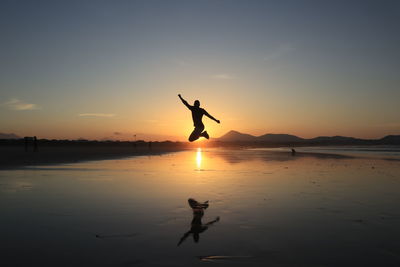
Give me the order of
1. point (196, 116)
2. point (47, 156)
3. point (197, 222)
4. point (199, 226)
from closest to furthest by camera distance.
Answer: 1. point (199, 226)
2. point (197, 222)
3. point (196, 116)
4. point (47, 156)

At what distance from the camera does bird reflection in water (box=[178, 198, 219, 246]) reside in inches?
260

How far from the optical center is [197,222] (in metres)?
7.68

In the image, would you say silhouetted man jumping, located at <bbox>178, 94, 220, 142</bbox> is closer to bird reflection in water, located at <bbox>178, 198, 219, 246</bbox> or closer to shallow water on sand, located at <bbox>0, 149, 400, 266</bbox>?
shallow water on sand, located at <bbox>0, 149, 400, 266</bbox>

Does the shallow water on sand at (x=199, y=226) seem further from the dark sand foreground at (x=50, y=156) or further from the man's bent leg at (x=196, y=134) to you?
the dark sand foreground at (x=50, y=156)

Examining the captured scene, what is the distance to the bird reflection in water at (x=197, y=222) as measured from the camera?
6.61 metres

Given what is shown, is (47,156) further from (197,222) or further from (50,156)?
(197,222)

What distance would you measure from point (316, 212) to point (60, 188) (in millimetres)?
8737

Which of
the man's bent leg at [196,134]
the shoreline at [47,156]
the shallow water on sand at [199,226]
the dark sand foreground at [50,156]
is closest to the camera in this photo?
the shallow water on sand at [199,226]

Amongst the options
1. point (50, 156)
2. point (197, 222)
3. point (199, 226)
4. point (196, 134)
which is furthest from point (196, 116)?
point (50, 156)

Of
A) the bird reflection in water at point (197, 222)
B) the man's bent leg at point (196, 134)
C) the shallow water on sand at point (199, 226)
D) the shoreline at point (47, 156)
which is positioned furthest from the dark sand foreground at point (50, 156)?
the bird reflection in water at point (197, 222)

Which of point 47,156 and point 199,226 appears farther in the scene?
point 47,156

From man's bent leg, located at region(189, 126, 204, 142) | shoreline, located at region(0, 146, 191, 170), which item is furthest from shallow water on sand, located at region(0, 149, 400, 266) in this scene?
shoreline, located at region(0, 146, 191, 170)

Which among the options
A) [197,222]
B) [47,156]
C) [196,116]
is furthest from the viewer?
[47,156]

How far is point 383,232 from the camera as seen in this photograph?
6840mm
